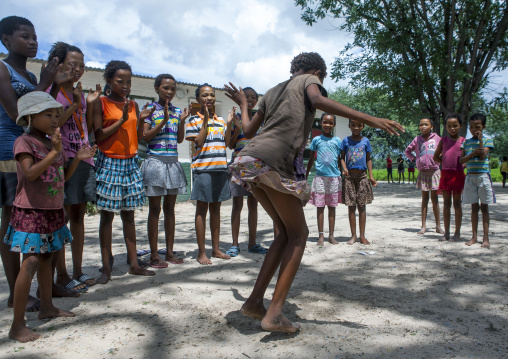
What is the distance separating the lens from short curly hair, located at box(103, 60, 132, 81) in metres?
3.92

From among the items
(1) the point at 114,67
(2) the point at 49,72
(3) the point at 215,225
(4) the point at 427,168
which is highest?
(1) the point at 114,67

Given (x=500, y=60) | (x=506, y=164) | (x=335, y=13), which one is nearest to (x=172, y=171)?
(x=335, y=13)

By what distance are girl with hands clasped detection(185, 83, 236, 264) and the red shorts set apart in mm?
3274

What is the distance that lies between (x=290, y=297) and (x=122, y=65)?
9.12ft

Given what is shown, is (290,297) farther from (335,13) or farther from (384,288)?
(335,13)

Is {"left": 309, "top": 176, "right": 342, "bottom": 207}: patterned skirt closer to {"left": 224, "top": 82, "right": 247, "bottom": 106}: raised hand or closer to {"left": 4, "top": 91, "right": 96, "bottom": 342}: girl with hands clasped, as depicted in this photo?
{"left": 224, "top": 82, "right": 247, "bottom": 106}: raised hand

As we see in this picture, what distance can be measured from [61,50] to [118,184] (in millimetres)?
1290

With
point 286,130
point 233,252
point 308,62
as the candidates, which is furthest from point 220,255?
point 308,62

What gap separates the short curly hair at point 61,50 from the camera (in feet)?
11.4

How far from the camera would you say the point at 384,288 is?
3543mm

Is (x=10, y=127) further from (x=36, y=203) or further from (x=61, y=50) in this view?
(x=61, y=50)

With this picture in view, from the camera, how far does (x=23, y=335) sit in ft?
8.16

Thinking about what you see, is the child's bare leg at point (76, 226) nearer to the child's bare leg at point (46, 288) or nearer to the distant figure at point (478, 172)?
the child's bare leg at point (46, 288)

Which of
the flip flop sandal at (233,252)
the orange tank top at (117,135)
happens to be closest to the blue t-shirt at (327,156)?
the flip flop sandal at (233,252)
